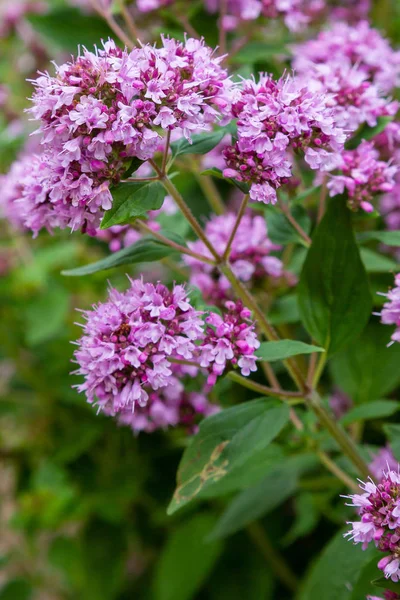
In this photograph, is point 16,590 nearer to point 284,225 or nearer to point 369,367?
point 369,367

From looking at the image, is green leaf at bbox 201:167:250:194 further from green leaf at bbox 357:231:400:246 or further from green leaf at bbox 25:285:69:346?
green leaf at bbox 25:285:69:346

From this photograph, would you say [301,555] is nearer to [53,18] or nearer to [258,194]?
[258,194]

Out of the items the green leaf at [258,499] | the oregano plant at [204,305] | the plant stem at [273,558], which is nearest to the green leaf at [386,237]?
the oregano plant at [204,305]

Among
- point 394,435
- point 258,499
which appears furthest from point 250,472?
point 394,435

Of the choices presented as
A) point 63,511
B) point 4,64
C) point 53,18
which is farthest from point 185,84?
point 4,64

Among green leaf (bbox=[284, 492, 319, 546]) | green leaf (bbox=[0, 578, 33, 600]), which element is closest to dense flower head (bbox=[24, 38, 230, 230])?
green leaf (bbox=[284, 492, 319, 546])

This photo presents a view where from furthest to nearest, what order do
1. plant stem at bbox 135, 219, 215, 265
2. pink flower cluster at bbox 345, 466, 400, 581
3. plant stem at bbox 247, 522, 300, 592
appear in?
plant stem at bbox 247, 522, 300, 592
plant stem at bbox 135, 219, 215, 265
pink flower cluster at bbox 345, 466, 400, 581

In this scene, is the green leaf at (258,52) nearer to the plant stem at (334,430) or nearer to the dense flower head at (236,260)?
the dense flower head at (236,260)
